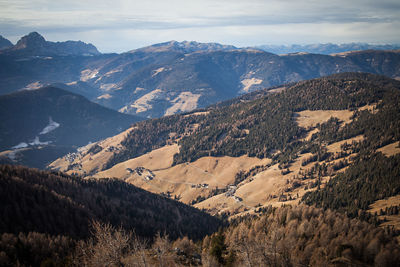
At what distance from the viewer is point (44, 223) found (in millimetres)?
133625

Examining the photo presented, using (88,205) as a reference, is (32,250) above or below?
above

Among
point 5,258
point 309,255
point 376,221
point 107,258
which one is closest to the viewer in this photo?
point 107,258

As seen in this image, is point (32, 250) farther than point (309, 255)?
Yes

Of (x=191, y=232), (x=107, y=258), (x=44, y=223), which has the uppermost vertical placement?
(x=107, y=258)

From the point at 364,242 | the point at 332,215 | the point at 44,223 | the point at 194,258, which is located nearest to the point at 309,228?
the point at 364,242

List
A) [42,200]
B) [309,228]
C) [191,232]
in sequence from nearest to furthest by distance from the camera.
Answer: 1. [309,228]
2. [42,200]
3. [191,232]

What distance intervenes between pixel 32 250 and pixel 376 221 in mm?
151391

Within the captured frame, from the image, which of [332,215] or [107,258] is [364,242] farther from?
[107,258]

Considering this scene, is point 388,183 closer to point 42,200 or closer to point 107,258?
point 107,258

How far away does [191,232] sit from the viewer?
175875 mm

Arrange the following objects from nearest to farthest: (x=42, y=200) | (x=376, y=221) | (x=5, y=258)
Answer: (x=5, y=258)
(x=376, y=221)
(x=42, y=200)

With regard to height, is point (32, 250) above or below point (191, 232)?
above

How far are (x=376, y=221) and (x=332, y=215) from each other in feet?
136

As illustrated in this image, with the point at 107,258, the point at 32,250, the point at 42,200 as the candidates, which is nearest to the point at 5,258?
the point at 32,250
